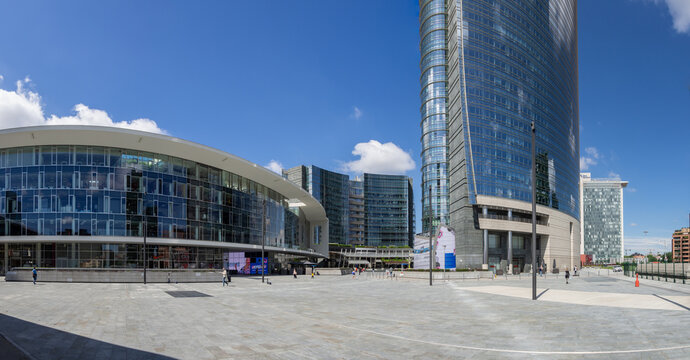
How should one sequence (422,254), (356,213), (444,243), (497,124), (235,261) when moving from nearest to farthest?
(235,261)
(444,243)
(497,124)
(422,254)
(356,213)

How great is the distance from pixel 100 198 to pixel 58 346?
4342 cm

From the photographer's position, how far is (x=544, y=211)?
10375 centimetres

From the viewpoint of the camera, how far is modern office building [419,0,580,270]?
3615 inches

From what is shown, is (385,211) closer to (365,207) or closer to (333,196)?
(365,207)

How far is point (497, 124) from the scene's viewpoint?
93.1 m

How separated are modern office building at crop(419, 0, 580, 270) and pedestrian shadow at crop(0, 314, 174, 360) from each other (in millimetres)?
73545

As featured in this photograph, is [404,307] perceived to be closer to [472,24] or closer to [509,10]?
[472,24]

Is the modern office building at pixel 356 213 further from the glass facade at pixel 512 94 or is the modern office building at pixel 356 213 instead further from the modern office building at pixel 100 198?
the modern office building at pixel 100 198

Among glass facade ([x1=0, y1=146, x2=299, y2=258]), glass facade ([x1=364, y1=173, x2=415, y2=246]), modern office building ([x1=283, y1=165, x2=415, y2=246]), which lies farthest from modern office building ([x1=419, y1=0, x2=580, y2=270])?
glass facade ([x1=364, y1=173, x2=415, y2=246])

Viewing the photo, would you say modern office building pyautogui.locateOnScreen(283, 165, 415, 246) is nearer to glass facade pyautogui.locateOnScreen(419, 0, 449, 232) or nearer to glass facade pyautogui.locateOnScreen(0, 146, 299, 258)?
glass facade pyautogui.locateOnScreen(419, 0, 449, 232)

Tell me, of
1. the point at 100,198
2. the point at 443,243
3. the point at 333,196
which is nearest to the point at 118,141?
the point at 100,198

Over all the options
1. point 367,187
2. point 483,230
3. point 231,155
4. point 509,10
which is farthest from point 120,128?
point 367,187

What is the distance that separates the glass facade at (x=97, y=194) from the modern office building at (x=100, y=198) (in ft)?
0.34

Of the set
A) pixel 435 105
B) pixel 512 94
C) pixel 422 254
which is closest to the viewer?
pixel 422 254
